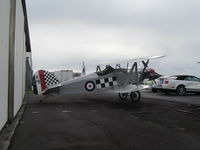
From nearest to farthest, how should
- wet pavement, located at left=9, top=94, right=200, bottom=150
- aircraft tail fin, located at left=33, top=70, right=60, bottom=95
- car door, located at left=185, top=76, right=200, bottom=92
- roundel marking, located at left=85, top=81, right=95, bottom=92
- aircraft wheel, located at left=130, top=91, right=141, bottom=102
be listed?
wet pavement, located at left=9, top=94, right=200, bottom=150 < aircraft tail fin, located at left=33, top=70, right=60, bottom=95 < roundel marking, located at left=85, top=81, right=95, bottom=92 < aircraft wheel, located at left=130, top=91, right=141, bottom=102 < car door, located at left=185, top=76, right=200, bottom=92

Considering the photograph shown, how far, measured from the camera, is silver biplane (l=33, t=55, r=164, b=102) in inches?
531

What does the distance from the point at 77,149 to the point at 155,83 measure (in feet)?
53.0

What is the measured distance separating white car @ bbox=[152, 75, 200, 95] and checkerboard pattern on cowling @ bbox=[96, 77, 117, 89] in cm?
594

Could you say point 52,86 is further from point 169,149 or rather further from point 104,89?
point 169,149

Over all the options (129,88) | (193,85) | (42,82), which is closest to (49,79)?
(42,82)

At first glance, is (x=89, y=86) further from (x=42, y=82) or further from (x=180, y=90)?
(x=180, y=90)

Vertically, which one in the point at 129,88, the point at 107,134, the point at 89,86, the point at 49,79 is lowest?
the point at 107,134

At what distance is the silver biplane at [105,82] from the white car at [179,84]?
3.77 meters

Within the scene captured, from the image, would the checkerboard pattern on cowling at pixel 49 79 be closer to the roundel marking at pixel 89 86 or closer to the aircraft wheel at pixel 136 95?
the roundel marking at pixel 89 86

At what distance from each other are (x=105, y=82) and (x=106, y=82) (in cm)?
6

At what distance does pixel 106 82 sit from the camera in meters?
14.4

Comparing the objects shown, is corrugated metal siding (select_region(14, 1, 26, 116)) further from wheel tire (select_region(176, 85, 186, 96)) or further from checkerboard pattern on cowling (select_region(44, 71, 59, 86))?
wheel tire (select_region(176, 85, 186, 96))

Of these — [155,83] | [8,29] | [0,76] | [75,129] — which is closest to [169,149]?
[75,129]

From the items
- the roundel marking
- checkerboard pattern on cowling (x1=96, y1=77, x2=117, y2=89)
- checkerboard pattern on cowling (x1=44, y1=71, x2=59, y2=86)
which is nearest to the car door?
checkerboard pattern on cowling (x1=96, y1=77, x2=117, y2=89)
